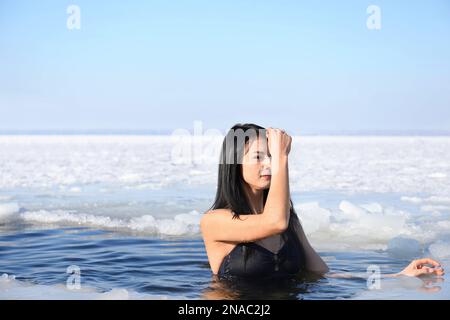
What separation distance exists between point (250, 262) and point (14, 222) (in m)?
4.84

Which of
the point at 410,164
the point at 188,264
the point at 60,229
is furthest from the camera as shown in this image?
the point at 410,164

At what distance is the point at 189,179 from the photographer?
12.8 metres

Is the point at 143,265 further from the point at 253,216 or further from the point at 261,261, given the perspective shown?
the point at 253,216

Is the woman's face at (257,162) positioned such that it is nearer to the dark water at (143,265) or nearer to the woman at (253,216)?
the woman at (253,216)

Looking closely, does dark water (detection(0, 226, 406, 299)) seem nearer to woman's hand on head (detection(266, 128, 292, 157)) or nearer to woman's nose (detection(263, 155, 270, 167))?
woman's nose (detection(263, 155, 270, 167))

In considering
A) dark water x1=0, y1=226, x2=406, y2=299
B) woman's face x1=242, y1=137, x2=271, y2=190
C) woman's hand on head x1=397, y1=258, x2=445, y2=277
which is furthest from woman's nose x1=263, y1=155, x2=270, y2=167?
woman's hand on head x1=397, y1=258, x2=445, y2=277

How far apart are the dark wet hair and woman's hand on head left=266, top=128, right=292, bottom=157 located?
287 mm

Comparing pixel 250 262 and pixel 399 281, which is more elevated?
pixel 250 262

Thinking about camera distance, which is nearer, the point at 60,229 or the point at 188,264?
the point at 188,264

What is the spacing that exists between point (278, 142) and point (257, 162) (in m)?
0.35

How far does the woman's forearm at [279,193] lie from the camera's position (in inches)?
129

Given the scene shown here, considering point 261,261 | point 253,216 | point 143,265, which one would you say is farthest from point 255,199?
point 143,265
